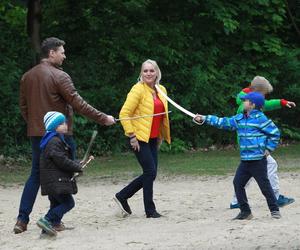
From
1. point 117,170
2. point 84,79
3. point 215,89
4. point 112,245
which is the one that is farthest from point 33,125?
point 215,89

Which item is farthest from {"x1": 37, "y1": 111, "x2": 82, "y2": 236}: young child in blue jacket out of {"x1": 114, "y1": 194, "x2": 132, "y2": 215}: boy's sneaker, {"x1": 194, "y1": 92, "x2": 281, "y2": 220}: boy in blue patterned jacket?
{"x1": 194, "y1": 92, "x2": 281, "y2": 220}: boy in blue patterned jacket

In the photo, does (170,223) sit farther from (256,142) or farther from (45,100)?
(45,100)

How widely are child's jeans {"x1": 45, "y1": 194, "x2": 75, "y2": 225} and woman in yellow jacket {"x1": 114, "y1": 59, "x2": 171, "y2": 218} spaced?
1.14 m

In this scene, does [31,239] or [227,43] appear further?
[227,43]

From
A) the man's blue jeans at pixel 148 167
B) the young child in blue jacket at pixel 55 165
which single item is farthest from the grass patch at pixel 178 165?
the young child in blue jacket at pixel 55 165

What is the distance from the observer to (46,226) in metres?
7.58

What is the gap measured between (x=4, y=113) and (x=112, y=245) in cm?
1070

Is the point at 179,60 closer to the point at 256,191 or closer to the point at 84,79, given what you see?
the point at 84,79

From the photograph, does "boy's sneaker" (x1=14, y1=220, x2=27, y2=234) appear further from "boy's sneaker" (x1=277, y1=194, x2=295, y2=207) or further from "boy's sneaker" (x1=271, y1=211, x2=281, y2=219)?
"boy's sneaker" (x1=277, y1=194, x2=295, y2=207)

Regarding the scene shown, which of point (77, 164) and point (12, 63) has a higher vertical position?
point (12, 63)

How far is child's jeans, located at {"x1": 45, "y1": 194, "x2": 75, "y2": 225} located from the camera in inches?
305

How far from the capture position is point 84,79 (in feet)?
61.2

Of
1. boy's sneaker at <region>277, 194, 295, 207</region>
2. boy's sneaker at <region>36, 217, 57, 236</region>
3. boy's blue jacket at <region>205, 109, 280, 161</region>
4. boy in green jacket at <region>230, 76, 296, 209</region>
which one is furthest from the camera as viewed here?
boy's sneaker at <region>277, 194, 295, 207</region>

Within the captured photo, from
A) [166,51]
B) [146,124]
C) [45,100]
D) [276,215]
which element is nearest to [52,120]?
[45,100]
